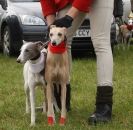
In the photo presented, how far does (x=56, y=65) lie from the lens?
548 centimetres

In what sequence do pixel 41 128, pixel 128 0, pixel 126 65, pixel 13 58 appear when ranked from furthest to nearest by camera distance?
pixel 128 0, pixel 13 58, pixel 126 65, pixel 41 128

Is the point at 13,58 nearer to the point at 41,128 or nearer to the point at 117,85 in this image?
the point at 117,85

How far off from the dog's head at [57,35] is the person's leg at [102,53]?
0.53 m

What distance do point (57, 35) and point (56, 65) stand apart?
0.34 m

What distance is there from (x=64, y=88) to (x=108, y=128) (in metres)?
0.60

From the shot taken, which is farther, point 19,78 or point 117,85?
point 19,78

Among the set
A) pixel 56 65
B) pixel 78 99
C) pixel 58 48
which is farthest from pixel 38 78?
pixel 78 99

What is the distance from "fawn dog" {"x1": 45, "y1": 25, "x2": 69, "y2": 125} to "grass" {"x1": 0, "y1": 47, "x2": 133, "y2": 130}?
0.25 metres

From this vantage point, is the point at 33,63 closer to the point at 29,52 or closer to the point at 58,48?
the point at 29,52

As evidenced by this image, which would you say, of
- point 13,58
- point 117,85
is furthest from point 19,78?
point 13,58

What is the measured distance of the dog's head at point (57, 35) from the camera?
5312 millimetres

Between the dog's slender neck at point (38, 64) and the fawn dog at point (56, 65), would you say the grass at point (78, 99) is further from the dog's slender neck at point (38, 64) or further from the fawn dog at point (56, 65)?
the dog's slender neck at point (38, 64)

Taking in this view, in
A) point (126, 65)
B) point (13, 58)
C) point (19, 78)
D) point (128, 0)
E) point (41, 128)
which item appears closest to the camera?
point (41, 128)

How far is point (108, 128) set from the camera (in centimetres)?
548
